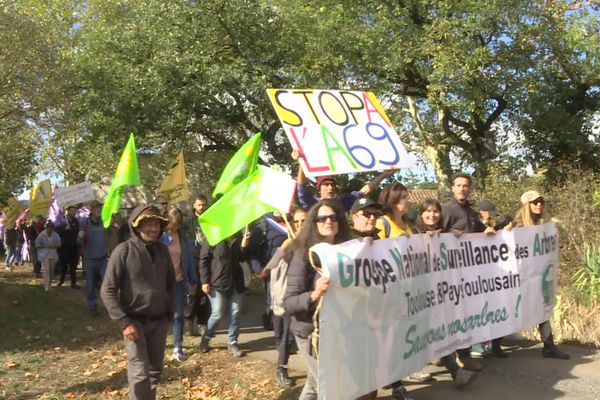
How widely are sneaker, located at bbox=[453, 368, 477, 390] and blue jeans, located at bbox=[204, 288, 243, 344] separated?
8.89ft

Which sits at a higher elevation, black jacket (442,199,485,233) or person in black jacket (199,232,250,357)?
black jacket (442,199,485,233)

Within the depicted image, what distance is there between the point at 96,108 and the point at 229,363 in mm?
10212

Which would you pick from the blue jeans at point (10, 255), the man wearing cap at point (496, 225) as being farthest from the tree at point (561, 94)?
the blue jeans at point (10, 255)

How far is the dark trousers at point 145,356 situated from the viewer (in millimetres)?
4656

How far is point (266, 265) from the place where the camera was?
22.1 feet

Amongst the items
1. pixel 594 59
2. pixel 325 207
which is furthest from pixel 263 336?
pixel 594 59

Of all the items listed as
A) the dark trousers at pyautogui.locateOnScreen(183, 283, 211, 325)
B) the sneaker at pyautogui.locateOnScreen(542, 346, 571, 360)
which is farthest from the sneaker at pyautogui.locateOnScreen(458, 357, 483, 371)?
the dark trousers at pyautogui.locateOnScreen(183, 283, 211, 325)

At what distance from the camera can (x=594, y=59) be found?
1395 cm

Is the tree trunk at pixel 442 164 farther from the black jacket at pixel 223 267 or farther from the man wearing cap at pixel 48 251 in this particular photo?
the black jacket at pixel 223 267

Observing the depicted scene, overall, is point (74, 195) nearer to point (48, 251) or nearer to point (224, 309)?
point (48, 251)

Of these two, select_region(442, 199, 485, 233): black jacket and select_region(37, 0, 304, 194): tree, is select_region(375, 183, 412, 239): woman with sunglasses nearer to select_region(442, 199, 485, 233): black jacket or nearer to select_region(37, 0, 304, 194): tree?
select_region(442, 199, 485, 233): black jacket

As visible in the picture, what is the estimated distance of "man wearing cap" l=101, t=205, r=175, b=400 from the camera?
464 cm

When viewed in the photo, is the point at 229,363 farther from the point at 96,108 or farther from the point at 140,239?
the point at 96,108

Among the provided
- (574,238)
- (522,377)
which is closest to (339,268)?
(522,377)
